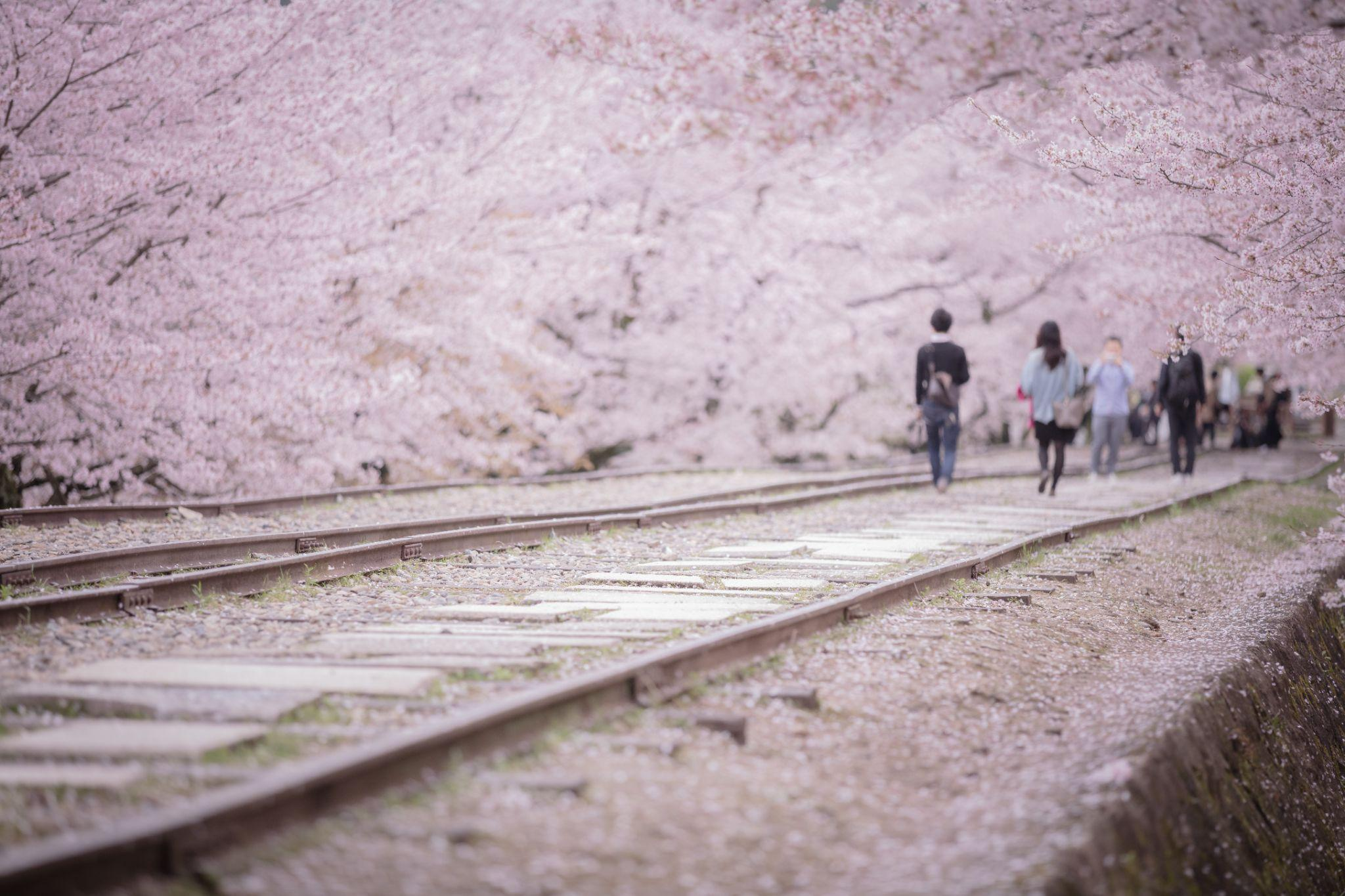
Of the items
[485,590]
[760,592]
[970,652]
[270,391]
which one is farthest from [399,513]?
[970,652]

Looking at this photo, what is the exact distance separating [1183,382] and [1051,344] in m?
2.90

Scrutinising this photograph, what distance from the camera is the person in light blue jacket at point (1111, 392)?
17141 millimetres

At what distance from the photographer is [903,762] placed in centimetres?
476

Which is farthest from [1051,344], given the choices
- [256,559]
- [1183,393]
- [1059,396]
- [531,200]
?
[256,559]

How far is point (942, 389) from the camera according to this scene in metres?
14.5

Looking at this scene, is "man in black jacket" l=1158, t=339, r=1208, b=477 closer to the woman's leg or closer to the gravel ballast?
the woman's leg

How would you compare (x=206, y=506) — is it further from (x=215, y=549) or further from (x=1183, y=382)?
(x=1183, y=382)

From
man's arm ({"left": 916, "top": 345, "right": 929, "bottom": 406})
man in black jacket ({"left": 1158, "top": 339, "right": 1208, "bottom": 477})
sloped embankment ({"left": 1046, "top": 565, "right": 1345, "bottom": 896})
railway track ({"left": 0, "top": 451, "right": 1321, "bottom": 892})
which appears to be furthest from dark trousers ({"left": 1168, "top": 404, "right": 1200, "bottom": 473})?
sloped embankment ({"left": 1046, "top": 565, "right": 1345, "bottom": 896})

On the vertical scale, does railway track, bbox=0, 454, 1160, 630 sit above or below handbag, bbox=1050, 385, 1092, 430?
below

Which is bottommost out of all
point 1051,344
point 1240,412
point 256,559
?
point 256,559

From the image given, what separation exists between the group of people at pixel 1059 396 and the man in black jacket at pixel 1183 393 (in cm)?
1

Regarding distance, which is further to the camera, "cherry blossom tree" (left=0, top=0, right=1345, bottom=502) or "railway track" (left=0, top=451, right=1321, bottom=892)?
"cherry blossom tree" (left=0, top=0, right=1345, bottom=502)

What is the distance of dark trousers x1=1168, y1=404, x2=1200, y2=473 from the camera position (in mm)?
17422

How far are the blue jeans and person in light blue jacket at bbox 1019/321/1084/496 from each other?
0.96 meters
